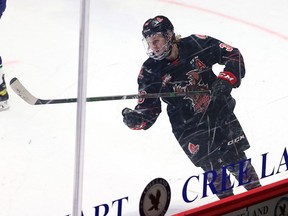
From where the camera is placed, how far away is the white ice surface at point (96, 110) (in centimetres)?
171

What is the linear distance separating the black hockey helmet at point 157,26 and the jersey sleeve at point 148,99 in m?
0.11

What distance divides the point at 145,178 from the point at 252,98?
0.54m

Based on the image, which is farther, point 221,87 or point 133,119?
point 221,87

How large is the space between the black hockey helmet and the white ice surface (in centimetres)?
2

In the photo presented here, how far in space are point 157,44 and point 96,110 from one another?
0.97 ft

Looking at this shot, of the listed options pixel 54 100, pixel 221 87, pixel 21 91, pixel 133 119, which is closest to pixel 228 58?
pixel 221 87

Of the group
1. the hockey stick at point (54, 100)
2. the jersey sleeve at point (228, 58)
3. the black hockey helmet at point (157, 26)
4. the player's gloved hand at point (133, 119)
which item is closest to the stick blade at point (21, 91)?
the hockey stick at point (54, 100)

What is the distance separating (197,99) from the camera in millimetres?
2080

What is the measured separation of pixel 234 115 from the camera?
7.28ft

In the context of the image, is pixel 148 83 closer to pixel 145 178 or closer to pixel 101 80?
pixel 101 80

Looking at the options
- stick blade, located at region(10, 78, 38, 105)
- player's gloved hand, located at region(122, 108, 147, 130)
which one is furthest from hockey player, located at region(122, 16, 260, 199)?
stick blade, located at region(10, 78, 38, 105)

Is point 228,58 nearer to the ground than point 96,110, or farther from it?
farther from it

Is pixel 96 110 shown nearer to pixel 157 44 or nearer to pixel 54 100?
pixel 54 100

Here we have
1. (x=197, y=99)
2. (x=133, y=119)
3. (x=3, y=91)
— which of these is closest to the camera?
(x=3, y=91)
